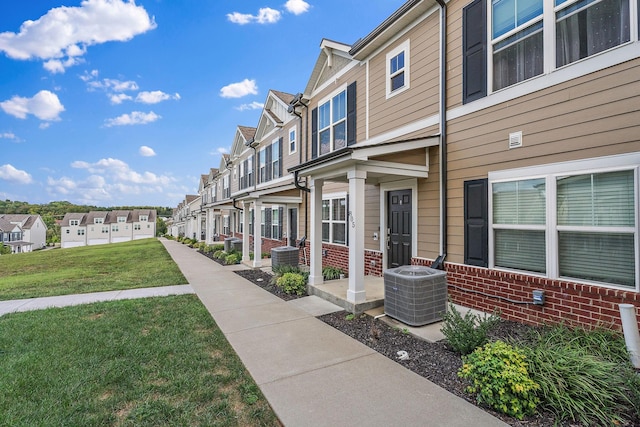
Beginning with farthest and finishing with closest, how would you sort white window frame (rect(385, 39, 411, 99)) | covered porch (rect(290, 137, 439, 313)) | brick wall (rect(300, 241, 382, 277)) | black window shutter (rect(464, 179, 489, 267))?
brick wall (rect(300, 241, 382, 277)), white window frame (rect(385, 39, 411, 99)), covered porch (rect(290, 137, 439, 313)), black window shutter (rect(464, 179, 489, 267))

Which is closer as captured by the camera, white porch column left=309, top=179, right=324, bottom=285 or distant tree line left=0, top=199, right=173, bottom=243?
white porch column left=309, top=179, right=324, bottom=285

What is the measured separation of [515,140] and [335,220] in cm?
591

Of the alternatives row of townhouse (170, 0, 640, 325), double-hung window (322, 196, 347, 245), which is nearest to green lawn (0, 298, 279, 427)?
row of townhouse (170, 0, 640, 325)

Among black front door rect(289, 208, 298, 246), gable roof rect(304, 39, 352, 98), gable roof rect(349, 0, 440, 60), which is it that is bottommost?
black front door rect(289, 208, 298, 246)

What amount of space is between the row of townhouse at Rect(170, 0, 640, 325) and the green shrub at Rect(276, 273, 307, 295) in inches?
14.1

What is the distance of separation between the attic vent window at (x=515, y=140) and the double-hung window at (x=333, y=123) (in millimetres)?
5035

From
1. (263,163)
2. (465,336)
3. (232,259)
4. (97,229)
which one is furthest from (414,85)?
(97,229)

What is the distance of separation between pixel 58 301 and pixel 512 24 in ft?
35.2

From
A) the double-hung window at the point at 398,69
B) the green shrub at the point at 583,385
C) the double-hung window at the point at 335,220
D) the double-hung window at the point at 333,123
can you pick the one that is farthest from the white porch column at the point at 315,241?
the green shrub at the point at 583,385

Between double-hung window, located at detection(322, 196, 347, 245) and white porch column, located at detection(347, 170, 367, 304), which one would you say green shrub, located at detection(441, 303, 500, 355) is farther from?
double-hung window, located at detection(322, 196, 347, 245)

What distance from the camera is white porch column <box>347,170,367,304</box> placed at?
229 inches

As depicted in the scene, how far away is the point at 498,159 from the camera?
5078 millimetres

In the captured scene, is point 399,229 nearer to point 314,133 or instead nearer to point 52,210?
point 314,133

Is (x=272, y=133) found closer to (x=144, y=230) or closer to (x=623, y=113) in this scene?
(x=623, y=113)
